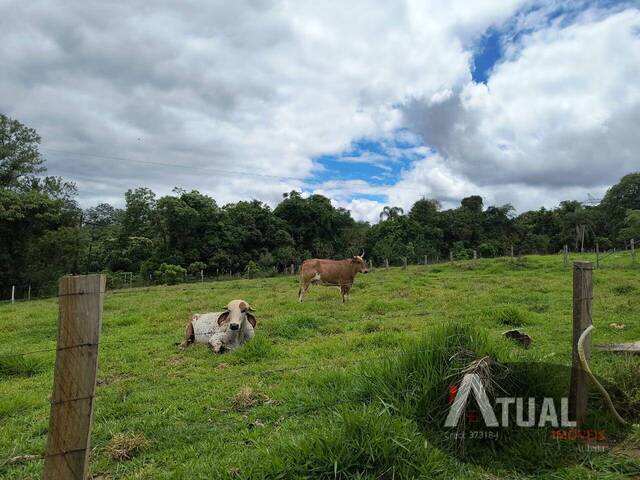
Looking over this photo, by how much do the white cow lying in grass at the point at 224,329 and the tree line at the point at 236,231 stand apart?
2247cm

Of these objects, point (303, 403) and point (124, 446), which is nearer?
point (124, 446)

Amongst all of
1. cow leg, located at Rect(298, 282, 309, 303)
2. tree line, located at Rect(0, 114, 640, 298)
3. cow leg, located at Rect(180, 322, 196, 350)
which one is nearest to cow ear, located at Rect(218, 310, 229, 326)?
cow leg, located at Rect(180, 322, 196, 350)

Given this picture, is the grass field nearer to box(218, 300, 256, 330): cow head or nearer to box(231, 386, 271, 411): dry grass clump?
box(231, 386, 271, 411): dry grass clump

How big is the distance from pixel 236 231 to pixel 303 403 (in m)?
39.1

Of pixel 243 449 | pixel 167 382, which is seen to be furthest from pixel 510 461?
pixel 167 382

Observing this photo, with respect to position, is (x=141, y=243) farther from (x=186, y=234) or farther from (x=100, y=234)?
(x=100, y=234)

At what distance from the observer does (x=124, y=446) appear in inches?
136

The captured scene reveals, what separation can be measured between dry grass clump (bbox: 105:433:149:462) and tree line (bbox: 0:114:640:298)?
26149 millimetres

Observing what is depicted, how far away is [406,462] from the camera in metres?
2.76

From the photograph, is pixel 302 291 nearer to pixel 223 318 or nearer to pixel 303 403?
pixel 223 318

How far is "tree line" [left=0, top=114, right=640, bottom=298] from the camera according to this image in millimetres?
26297

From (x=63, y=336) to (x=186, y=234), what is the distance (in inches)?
1583

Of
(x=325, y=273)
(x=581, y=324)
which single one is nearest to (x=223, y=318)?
(x=581, y=324)

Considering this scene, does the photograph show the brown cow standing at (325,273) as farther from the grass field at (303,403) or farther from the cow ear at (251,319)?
the cow ear at (251,319)
